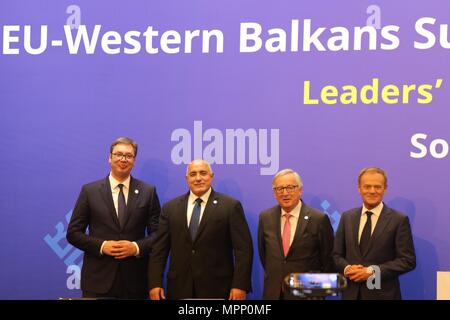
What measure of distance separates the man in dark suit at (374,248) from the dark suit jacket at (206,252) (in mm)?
661

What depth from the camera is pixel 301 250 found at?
4941 mm

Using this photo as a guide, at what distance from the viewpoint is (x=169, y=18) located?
6.02 meters

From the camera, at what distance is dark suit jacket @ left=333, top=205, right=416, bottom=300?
4.89 metres

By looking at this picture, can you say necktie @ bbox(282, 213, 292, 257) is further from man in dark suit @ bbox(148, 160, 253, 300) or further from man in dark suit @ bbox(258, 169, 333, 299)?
man in dark suit @ bbox(148, 160, 253, 300)

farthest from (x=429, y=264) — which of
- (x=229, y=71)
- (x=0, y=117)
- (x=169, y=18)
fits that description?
(x=0, y=117)

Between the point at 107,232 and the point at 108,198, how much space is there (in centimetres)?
24

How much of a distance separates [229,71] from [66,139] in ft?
4.73

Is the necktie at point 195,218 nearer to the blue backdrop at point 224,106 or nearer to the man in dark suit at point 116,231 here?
the man in dark suit at point 116,231

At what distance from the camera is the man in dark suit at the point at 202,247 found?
5.11 meters

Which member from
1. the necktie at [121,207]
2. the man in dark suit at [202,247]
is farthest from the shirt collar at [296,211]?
the necktie at [121,207]

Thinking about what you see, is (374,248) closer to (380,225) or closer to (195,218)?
(380,225)

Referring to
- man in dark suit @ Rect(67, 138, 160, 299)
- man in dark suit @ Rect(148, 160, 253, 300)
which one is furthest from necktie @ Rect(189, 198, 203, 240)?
man in dark suit @ Rect(67, 138, 160, 299)

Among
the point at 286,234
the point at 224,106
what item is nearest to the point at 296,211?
the point at 286,234

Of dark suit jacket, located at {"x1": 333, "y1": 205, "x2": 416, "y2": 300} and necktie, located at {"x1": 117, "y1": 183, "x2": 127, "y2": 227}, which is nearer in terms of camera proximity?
dark suit jacket, located at {"x1": 333, "y1": 205, "x2": 416, "y2": 300}
